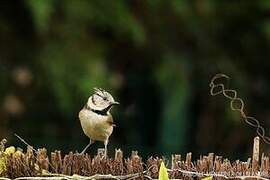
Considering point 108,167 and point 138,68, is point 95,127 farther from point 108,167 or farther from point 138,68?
point 138,68

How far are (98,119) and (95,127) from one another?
1.5 inches

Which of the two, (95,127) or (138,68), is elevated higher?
(138,68)

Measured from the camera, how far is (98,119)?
2719mm

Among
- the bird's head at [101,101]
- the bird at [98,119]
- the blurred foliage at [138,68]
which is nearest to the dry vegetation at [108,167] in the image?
the bird at [98,119]

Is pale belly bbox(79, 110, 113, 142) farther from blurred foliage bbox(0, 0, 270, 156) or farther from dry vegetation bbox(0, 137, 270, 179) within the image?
blurred foliage bbox(0, 0, 270, 156)

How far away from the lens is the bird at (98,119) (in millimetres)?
2691

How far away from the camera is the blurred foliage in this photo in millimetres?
6988

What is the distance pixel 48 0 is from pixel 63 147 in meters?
1.18

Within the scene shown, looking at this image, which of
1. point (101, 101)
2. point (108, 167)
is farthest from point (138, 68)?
point (108, 167)

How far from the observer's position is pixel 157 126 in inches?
315

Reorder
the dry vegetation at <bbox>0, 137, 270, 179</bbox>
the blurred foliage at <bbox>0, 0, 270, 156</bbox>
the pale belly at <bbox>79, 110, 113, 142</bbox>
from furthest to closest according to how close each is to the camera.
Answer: the blurred foliage at <bbox>0, 0, 270, 156</bbox>
the pale belly at <bbox>79, 110, 113, 142</bbox>
the dry vegetation at <bbox>0, 137, 270, 179</bbox>

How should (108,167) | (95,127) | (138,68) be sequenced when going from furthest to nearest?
(138,68) → (95,127) → (108,167)

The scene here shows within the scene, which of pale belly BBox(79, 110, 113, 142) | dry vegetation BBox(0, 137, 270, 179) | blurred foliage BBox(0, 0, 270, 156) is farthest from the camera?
blurred foliage BBox(0, 0, 270, 156)

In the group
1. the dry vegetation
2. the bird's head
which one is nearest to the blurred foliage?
the bird's head
